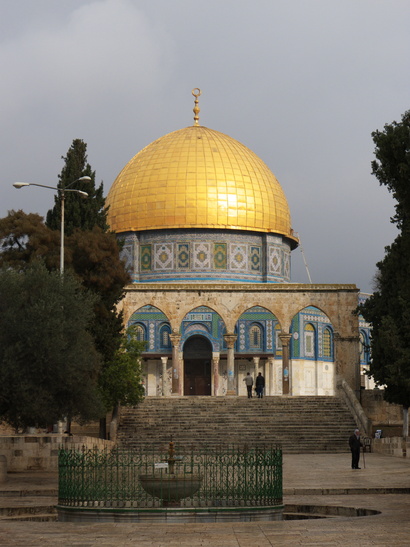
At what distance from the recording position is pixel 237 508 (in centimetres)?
1161

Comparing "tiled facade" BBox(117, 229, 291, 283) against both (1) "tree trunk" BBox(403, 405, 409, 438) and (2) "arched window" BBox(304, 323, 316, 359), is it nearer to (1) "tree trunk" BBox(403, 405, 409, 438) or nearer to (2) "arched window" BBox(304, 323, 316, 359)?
(2) "arched window" BBox(304, 323, 316, 359)

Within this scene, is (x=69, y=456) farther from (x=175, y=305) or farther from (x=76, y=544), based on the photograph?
(x=175, y=305)

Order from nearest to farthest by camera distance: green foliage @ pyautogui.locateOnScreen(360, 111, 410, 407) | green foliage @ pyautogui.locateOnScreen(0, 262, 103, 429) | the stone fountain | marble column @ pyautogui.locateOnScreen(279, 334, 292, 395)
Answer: the stone fountain
green foliage @ pyautogui.locateOnScreen(360, 111, 410, 407)
green foliage @ pyautogui.locateOnScreen(0, 262, 103, 429)
marble column @ pyautogui.locateOnScreen(279, 334, 292, 395)

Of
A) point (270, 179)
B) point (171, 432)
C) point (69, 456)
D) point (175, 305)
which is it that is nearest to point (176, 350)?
point (175, 305)

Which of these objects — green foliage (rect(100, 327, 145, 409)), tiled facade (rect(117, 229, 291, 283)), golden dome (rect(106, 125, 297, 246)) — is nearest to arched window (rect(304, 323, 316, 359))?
tiled facade (rect(117, 229, 291, 283))

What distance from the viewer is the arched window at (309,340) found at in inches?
1817

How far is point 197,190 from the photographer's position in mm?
46250

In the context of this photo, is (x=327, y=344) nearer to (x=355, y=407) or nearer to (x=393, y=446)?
(x=355, y=407)

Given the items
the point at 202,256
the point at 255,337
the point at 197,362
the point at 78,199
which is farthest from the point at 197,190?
the point at 78,199

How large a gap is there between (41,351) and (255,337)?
25882mm

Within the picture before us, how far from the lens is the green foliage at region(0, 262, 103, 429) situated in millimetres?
19547

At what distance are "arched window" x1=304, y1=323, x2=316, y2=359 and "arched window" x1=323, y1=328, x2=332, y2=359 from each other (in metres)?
0.69

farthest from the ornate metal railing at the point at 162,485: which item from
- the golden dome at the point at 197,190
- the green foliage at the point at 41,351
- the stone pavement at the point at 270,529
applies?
the golden dome at the point at 197,190

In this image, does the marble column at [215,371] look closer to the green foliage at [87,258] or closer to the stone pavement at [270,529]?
the green foliage at [87,258]
